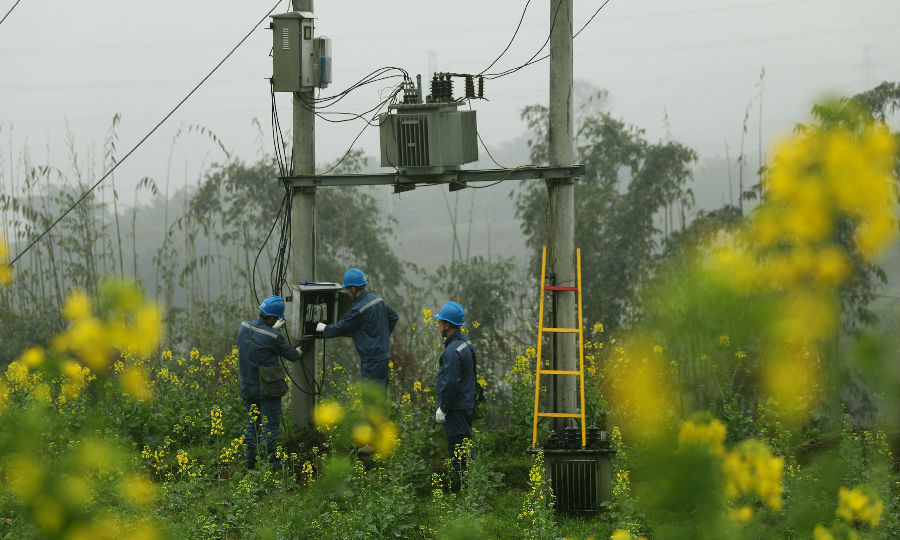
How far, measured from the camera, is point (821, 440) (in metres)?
8.59

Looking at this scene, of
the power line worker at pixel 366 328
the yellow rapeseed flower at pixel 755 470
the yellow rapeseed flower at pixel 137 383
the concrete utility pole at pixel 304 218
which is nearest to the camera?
the yellow rapeseed flower at pixel 755 470

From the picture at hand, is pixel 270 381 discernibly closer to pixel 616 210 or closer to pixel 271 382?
pixel 271 382

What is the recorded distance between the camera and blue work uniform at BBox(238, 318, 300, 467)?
27.2 feet

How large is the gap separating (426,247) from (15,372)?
33.5 m

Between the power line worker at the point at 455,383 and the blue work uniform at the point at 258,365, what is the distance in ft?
4.89

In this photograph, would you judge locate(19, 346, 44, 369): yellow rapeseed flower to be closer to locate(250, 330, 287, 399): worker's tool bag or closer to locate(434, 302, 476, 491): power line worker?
locate(250, 330, 287, 399): worker's tool bag

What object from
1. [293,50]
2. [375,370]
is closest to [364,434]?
[375,370]

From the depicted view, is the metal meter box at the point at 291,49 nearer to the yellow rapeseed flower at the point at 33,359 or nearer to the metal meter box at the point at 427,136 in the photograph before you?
the metal meter box at the point at 427,136

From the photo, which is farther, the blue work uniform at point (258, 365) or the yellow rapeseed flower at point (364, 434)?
the blue work uniform at point (258, 365)

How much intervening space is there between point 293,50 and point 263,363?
284 cm

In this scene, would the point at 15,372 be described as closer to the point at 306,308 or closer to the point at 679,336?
the point at 306,308

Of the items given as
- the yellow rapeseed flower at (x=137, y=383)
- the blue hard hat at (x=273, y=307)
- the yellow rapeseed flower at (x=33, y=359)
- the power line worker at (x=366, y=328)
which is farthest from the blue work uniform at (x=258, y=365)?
the yellow rapeseed flower at (x=137, y=383)

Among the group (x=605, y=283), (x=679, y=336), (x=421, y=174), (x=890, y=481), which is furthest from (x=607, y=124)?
(x=679, y=336)

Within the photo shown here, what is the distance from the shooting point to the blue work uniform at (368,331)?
28.1ft
